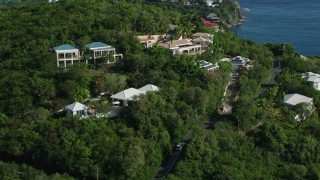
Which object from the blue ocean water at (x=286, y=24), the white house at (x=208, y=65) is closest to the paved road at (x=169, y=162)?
the white house at (x=208, y=65)

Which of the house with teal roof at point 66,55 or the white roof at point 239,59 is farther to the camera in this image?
the white roof at point 239,59

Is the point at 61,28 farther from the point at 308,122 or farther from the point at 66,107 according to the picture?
the point at 308,122

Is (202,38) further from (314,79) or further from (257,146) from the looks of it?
(257,146)

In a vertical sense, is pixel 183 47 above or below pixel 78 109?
above

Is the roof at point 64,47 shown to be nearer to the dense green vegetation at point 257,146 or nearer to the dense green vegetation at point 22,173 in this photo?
the dense green vegetation at point 22,173

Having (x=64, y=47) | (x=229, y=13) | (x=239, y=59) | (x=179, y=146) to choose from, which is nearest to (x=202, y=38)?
(x=239, y=59)
